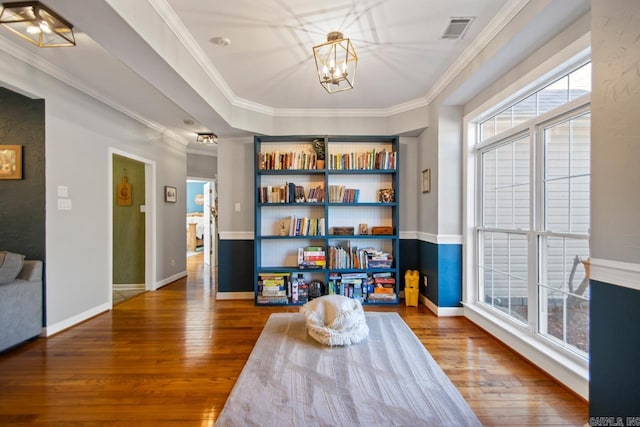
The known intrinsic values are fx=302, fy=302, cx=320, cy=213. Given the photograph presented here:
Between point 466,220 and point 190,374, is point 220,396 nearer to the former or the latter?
point 190,374

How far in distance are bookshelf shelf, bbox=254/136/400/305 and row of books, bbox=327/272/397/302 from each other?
1 centimetres


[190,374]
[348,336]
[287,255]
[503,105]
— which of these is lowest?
[190,374]

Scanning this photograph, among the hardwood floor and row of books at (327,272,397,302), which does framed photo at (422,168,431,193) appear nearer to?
row of books at (327,272,397,302)

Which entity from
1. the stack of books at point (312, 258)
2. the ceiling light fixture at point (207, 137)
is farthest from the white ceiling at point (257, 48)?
the stack of books at point (312, 258)

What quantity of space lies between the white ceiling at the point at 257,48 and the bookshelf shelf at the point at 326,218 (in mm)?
661

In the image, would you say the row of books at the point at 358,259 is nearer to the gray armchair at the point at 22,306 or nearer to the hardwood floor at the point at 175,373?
the hardwood floor at the point at 175,373

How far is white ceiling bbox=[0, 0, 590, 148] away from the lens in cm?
198

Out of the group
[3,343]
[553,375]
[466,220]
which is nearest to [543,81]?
[466,220]

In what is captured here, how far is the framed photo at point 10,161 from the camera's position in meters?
2.90

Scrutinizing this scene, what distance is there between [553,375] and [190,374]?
263cm

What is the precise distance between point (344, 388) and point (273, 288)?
2251 mm

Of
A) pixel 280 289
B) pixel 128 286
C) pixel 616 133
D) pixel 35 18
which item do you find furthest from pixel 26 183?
pixel 616 133

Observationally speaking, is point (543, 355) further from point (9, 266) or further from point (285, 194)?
point (9, 266)

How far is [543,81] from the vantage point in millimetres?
2318
